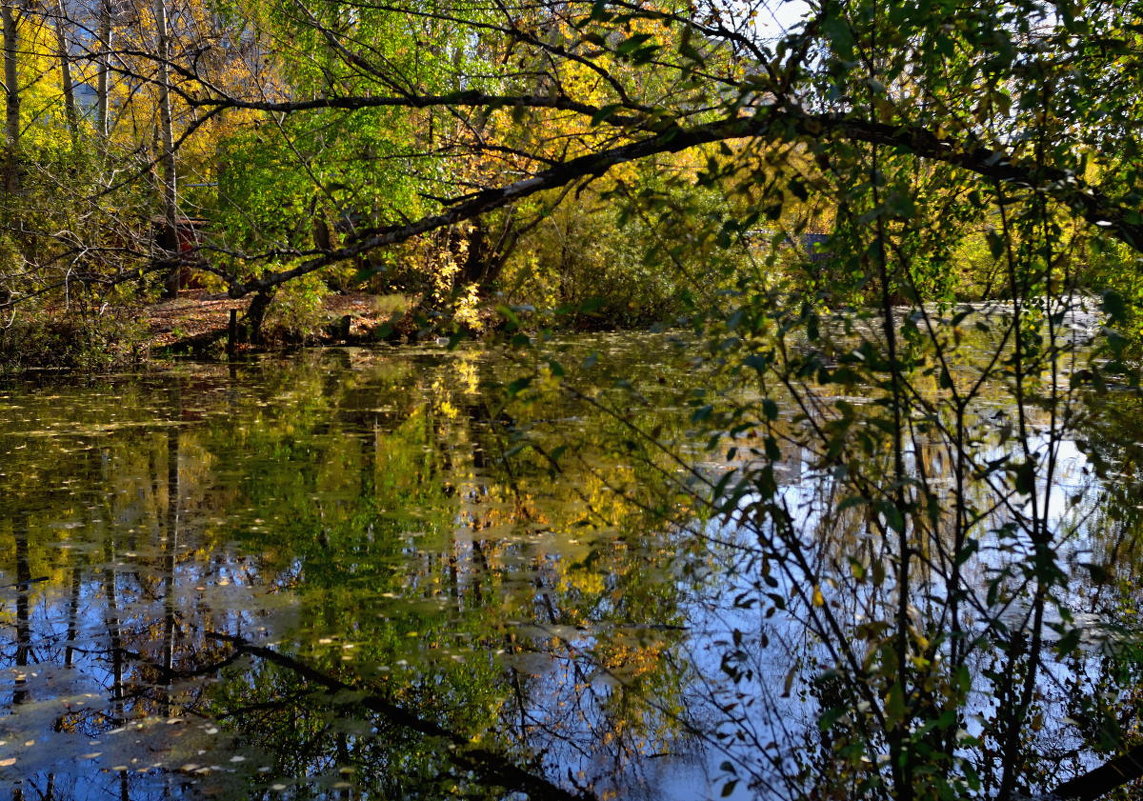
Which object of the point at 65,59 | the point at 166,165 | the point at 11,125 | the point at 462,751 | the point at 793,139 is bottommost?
the point at 462,751

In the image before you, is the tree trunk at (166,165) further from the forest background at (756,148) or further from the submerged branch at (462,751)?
the submerged branch at (462,751)

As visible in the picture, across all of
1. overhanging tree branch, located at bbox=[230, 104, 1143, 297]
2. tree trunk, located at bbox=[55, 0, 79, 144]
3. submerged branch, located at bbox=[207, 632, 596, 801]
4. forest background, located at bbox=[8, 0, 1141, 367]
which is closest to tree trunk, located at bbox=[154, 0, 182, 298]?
forest background, located at bbox=[8, 0, 1141, 367]

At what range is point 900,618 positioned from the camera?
2.58m

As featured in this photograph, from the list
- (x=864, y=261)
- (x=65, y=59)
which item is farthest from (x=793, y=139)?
(x=65, y=59)

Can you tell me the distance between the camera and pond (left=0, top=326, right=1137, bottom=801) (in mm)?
3969

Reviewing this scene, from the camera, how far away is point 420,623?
5.56 meters

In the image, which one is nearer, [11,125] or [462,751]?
[462,751]

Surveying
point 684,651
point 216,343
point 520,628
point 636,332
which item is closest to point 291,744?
point 520,628

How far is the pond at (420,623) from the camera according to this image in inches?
156

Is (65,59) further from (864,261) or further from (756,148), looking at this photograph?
(864,261)

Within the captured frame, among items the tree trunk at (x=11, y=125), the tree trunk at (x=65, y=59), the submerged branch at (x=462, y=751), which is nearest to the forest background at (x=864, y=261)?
the tree trunk at (x=65, y=59)

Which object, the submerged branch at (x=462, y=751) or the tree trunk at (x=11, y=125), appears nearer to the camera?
the submerged branch at (x=462, y=751)

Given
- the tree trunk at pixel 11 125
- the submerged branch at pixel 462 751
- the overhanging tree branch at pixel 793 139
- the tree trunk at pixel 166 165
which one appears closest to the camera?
the overhanging tree branch at pixel 793 139

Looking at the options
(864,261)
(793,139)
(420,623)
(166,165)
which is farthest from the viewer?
(166,165)
